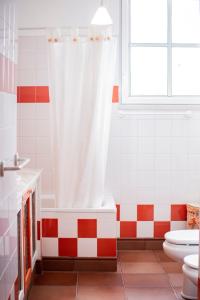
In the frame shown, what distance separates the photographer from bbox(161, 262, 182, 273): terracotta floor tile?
391cm

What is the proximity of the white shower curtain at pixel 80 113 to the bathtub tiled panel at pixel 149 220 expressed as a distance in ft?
1.85

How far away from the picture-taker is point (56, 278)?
12.3 ft

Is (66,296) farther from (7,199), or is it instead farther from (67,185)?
(7,199)

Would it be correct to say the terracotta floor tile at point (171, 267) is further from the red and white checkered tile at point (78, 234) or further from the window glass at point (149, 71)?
the window glass at point (149, 71)

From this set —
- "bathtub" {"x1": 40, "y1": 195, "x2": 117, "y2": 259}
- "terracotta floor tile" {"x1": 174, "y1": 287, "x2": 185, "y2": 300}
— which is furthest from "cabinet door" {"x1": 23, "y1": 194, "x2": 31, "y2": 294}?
"terracotta floor tile" {"x1": 174, "y1": 287, "x2": 185, "y2": 300}

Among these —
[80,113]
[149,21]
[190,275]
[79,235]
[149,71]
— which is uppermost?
[149,21]

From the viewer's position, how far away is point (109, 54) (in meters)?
3.94

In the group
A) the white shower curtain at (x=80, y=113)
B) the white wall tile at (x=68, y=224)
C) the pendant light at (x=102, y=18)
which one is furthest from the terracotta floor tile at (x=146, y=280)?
the pendant light at (x=102, y=18)

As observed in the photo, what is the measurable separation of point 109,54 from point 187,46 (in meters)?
0.92

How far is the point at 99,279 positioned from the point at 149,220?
3.04ft

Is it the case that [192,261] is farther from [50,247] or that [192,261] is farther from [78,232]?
[50,247]

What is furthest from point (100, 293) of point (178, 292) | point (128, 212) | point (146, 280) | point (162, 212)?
point (162, 212)

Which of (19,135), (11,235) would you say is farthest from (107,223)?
(11,235)

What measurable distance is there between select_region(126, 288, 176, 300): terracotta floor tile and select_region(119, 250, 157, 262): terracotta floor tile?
68cm
